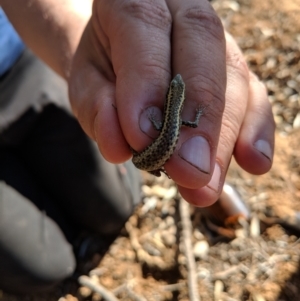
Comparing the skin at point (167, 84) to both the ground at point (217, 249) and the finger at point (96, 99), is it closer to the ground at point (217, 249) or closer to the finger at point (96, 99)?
the finger at point (96, 99)

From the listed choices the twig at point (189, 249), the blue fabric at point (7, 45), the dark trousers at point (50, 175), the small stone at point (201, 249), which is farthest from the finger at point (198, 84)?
the blue fabric at point (7, 45)

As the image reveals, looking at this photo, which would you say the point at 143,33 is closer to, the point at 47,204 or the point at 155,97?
the point at 155,97

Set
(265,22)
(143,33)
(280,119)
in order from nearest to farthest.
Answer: (143,33) < (280,119) < (265,22)

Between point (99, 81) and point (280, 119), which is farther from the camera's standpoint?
point (280, 119)

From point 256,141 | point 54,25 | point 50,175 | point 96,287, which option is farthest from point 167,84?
point 50,175

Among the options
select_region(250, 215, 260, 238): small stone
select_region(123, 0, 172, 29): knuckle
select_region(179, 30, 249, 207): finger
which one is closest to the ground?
select_region(250, 215, 260, 238): small stone

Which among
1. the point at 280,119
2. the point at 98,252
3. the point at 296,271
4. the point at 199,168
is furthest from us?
the point at 280,119

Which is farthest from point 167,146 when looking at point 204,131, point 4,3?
point 4,3

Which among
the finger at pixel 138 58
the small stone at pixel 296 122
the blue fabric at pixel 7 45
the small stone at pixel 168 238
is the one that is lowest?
the small stone at pixel 296 122
